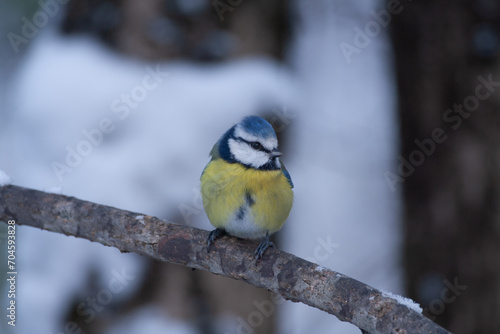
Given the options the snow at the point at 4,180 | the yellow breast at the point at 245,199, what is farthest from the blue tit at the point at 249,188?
the snow at the point at 4,180

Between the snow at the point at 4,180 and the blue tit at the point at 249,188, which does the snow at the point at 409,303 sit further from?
the snow at the point at 4,180

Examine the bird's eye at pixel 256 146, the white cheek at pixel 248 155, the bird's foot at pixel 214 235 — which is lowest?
the bird's foot at pixel 214 235

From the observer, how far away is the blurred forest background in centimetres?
266

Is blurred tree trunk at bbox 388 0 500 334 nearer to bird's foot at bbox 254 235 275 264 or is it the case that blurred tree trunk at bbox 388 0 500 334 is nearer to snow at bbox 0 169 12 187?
bird's foot at bbox 254 235 275 264

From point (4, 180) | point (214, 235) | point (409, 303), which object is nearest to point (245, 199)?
point (214, 235)

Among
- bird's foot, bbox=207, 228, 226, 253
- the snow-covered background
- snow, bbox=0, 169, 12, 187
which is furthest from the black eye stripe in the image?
snow, bbox=0, 169, 12, 187

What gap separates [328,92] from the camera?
4.66 metres

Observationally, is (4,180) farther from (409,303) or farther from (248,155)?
(409,303)

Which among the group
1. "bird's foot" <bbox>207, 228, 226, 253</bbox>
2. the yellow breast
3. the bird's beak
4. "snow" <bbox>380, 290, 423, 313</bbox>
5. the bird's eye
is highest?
"snow" <bbox>380, 290, 423, 313</bbox>

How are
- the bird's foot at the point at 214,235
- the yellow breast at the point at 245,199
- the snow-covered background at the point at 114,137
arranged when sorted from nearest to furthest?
the bird's foot at the point at 214,235 → the yellow breast at the point at 245,199 → the snow-covered background at the point at 114,137

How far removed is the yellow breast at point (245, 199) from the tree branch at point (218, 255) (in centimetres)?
7

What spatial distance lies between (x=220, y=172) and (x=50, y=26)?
1893mm

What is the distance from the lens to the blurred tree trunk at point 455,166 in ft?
8.86

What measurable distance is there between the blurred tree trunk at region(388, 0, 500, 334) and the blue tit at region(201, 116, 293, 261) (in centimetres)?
116
